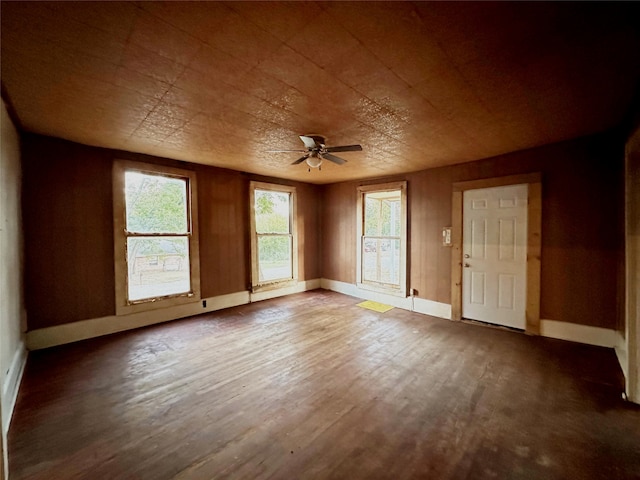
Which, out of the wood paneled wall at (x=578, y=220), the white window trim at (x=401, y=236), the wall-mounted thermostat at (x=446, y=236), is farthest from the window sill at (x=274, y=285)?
the wood paneled wall at (x=578, y=220)

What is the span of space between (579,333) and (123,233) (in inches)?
241

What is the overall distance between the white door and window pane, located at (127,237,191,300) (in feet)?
15.0

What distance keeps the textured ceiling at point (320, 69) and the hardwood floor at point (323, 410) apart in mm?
2513

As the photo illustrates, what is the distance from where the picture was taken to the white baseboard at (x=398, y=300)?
15.3 ft

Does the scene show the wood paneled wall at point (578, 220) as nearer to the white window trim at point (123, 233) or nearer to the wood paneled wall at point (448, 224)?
the wood paneled wall at point (448, 224)

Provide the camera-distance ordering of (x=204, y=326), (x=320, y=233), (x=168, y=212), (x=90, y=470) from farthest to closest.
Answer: (x=320, y=233), (x=168, y=212), (x=204, y=326), (x=90, y=470)

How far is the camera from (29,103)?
2434mm

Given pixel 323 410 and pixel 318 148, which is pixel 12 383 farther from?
pixel 318 148

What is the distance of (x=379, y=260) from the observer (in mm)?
6250

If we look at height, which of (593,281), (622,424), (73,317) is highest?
(593,281)

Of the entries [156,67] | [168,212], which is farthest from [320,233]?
[156,67]

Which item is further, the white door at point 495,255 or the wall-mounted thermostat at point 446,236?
the wall-mounted thermostat at point 446,236

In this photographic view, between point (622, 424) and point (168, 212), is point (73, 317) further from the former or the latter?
point (622, 424)

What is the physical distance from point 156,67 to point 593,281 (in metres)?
4.90
